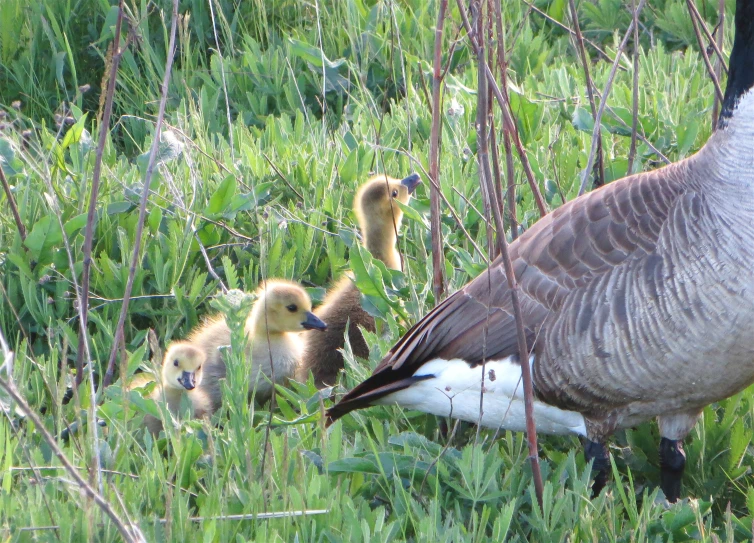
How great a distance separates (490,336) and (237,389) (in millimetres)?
977

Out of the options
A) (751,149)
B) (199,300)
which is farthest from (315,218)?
(751,149)

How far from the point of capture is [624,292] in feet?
9.37

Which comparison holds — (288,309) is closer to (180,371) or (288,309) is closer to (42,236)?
(180,371)

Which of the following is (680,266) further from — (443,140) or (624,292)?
(443,140)

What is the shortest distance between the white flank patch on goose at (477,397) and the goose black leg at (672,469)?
0.87ft

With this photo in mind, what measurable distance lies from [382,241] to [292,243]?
0.43 metres

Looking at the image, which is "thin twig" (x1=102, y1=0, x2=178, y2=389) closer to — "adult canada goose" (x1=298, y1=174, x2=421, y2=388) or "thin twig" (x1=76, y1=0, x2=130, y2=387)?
"thin twig" (x1=76, y1=0, x2=130, y2=387)

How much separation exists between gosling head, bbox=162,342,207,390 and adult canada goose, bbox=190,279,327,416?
279 mm

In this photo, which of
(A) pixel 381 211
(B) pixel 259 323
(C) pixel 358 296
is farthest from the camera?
(A) pixel 381 211

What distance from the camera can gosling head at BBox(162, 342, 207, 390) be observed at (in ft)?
11.0

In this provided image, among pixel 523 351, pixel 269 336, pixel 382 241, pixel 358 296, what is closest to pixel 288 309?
pixel 269 336

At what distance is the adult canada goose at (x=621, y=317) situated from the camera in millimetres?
2758

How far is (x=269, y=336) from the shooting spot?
366 cm

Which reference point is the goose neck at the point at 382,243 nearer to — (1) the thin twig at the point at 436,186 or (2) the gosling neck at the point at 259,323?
(1) the thin twig at the point at 436,186
